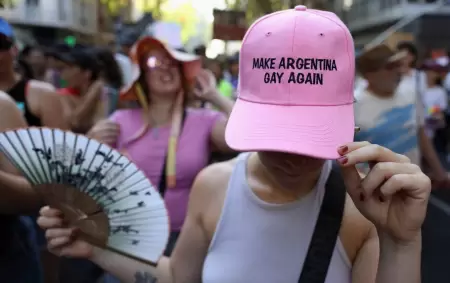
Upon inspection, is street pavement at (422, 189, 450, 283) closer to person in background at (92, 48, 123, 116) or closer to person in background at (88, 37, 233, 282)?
person in background at (88, 37, 233, 282)

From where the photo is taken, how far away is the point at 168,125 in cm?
334

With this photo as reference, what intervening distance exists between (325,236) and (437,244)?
4.72m

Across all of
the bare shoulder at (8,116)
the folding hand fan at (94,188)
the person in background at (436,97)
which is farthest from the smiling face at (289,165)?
the person in background at (436,97)

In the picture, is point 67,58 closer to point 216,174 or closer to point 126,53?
point 126,53

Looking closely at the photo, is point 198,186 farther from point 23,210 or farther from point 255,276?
point 23,210

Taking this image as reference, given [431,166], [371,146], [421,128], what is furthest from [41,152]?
[421,128]

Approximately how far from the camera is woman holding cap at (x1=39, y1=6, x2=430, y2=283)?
1.45 m

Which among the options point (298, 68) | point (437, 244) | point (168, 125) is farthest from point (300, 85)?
point (437, 244)

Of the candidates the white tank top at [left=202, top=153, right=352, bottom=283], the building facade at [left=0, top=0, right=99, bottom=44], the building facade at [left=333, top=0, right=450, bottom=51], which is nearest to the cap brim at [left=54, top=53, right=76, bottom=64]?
the white tank top at [left=202, top=153, right=352, bottom=283]

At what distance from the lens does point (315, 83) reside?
1.54m

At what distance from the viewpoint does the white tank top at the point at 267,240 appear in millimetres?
1693

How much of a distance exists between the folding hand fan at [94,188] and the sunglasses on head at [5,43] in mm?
1259

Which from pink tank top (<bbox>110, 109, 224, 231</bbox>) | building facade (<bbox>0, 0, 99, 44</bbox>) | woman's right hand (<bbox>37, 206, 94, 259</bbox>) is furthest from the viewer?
building facade (<bbox>0, 0, 99, 44</bbox>)

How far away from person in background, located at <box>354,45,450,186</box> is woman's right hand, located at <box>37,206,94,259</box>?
278cm
